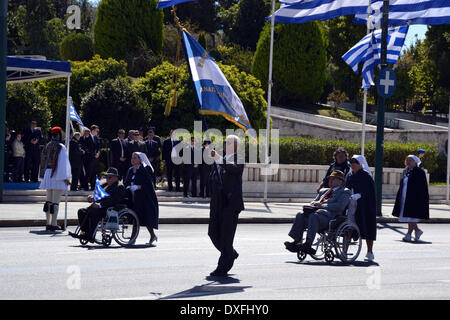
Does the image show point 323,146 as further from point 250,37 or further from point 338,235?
point 250,37

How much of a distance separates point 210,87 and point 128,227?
159 inches

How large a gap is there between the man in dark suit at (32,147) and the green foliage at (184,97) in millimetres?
10541

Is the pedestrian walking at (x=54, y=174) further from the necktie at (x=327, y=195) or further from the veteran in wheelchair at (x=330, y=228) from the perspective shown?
the necktie at (x=327, y=195)

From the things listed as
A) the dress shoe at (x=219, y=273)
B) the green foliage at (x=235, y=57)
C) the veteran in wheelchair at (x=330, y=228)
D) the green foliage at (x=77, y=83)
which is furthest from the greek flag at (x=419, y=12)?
the green foliage at (x=235, y=57)

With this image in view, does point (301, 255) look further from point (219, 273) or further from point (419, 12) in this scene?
point (419, 12)

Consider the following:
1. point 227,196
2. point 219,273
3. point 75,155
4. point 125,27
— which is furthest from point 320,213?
point 125,27

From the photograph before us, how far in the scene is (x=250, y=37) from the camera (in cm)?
6122

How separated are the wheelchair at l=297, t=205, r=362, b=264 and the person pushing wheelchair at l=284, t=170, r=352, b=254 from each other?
4.3 inches

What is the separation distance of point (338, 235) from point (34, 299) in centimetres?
553

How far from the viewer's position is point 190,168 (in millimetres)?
24266

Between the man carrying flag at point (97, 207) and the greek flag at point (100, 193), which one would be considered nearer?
the man carrying flag at point (97, 207)

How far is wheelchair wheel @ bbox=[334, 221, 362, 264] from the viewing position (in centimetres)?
1278

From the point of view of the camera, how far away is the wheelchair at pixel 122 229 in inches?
554
